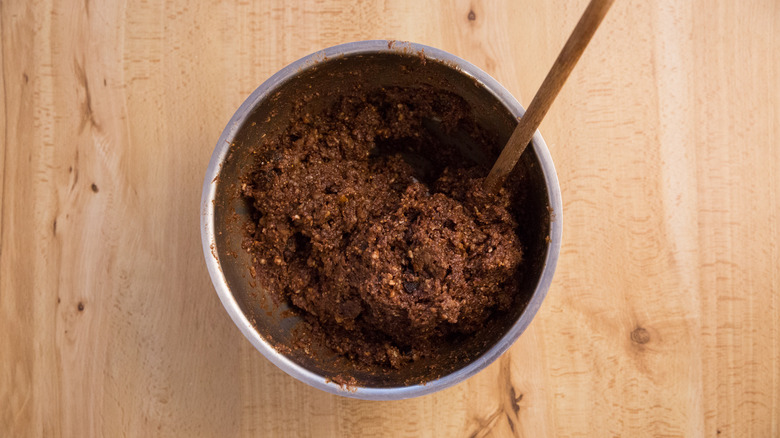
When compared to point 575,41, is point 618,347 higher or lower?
lower

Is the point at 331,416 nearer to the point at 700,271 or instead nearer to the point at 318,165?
the point at 318,165

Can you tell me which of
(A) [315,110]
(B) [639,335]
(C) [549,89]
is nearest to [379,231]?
(A) [315,110]

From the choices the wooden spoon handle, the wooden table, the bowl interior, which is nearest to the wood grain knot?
the wooden table

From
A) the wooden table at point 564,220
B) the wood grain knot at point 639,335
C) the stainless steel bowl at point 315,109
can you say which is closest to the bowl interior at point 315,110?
the stainless steel bowl at point 315,109

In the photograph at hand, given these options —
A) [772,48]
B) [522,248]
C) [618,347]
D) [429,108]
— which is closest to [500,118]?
[429,108]

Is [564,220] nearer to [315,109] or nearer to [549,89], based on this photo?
[549,89]

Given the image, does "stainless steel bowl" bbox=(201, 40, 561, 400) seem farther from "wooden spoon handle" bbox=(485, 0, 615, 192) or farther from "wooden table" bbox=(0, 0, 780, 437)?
"wooden table" bbox=(0, 0, 780, 437)
